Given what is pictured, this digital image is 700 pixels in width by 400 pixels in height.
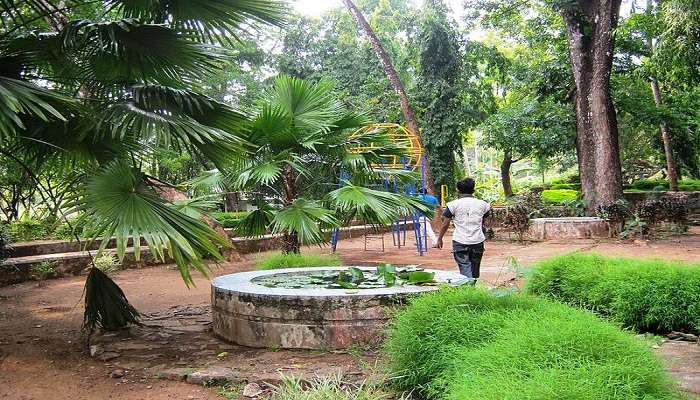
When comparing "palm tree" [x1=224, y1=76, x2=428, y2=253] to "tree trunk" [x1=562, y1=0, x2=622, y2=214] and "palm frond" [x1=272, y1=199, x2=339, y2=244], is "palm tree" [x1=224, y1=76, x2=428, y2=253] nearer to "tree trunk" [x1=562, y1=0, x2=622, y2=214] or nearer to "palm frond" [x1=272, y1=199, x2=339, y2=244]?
"palm frond" [x1=272, y1=199, x2=339, y2=244]

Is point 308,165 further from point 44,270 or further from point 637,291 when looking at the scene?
point 44,270

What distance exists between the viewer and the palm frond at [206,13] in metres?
4.86

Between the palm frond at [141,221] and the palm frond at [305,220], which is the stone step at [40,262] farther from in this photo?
the palm frond at [141,221]

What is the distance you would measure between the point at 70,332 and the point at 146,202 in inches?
94.2

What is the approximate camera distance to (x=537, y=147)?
56.1 feet

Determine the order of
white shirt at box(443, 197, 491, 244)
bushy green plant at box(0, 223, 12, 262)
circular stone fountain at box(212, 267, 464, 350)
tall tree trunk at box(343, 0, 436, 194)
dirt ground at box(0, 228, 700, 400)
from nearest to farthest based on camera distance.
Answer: dirt ground at box(0, 228, 700, 400), circular stone fountain at box(212, 267, 464, 350), white shirt at box(443, 197, 491, 244), bushy green plant at box(0, 223, 12, 262), tall tree trunk at box(343, 0, 436, 194)

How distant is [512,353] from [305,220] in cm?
418

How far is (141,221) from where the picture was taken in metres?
3.78

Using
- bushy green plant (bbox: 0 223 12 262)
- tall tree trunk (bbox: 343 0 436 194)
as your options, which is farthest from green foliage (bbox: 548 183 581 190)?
bushy green plant (bbox: 0 223 12 262)

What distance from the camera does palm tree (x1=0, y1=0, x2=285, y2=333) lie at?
402 centimetres

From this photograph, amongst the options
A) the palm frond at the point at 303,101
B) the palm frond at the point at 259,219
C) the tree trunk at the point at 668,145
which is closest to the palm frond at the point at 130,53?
the palm frond at the point at 303,101

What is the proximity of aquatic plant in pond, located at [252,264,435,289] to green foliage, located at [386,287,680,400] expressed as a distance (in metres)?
1.17

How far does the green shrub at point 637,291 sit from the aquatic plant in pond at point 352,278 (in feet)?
3.91

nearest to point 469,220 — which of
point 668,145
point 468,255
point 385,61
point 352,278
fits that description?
point 468,255
